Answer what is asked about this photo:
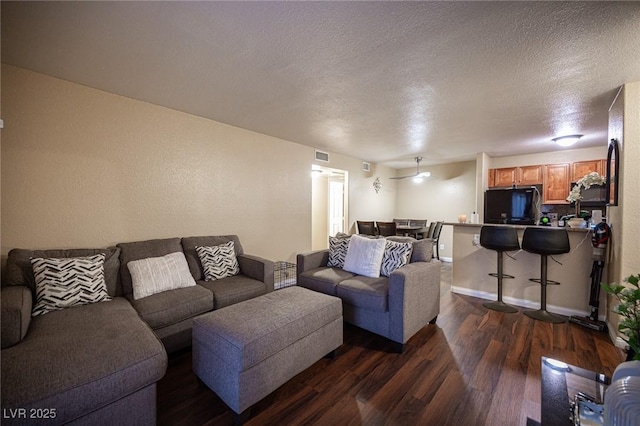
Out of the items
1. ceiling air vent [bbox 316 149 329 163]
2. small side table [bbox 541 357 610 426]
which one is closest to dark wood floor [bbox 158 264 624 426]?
small side table [bbox 541 357 610 426]

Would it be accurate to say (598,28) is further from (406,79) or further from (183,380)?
(183,380)

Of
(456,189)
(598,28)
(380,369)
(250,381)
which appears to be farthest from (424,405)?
(456,189)

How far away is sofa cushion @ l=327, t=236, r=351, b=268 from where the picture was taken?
9.89 ft

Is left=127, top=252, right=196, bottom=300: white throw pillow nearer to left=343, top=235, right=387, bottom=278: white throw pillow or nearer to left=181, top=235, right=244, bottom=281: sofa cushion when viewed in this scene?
left=181, top=235, right=244, bottom=281: sofa cushion

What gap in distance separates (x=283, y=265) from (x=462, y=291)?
2.73 m

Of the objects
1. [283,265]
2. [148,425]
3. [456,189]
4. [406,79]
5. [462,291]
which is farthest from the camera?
[456,189]

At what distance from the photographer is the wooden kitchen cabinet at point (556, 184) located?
4.45m

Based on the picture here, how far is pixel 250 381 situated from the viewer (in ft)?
4.72

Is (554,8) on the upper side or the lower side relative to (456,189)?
upper

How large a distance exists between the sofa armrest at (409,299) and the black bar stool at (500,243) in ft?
4.01

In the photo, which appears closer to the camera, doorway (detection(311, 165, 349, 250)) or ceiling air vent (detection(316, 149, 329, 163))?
ceiling air vent (detection(316, 149, 329, 163))

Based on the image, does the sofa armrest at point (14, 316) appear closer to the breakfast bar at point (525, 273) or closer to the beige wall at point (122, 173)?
the beige wall at point (122, 173)

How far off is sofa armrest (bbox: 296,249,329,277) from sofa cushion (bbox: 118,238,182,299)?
132 centimetres

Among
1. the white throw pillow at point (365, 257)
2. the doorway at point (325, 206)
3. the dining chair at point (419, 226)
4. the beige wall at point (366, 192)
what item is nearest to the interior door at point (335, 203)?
the doorway at point (325, 206)
